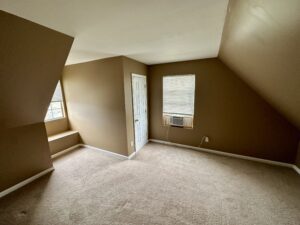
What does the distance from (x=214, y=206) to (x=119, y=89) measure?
2590 millimetres

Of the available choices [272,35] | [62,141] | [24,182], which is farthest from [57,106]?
[272,35]

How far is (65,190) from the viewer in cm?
212

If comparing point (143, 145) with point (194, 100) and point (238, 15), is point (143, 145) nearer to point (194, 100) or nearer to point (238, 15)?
point (194, 100)

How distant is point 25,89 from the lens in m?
1.79

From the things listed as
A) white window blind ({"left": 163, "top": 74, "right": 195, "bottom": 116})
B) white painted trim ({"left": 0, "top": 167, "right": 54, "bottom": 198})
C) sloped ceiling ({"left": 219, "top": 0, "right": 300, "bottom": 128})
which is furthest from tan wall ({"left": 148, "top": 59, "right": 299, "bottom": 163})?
white painted trim ({"left": 0, "top": 167, "right": 54, "bottom": 198})

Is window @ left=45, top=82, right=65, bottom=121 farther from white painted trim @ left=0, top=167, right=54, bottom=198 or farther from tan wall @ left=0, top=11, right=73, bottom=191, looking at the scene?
white painted trim @ left=0, top=167, right=54, bottom=198

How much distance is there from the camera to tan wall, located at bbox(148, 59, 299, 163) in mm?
2588

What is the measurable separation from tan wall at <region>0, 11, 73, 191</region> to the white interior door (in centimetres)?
159

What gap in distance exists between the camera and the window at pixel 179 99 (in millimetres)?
3303

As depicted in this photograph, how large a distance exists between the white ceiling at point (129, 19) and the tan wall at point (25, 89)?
0.54ft

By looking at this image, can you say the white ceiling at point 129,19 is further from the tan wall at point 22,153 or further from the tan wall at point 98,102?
the tan wall at point 22,153

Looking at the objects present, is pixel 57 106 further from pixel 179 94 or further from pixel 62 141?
pixel 179 94

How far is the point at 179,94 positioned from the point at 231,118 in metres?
1.35

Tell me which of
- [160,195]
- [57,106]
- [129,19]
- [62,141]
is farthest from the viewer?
[57,106]
